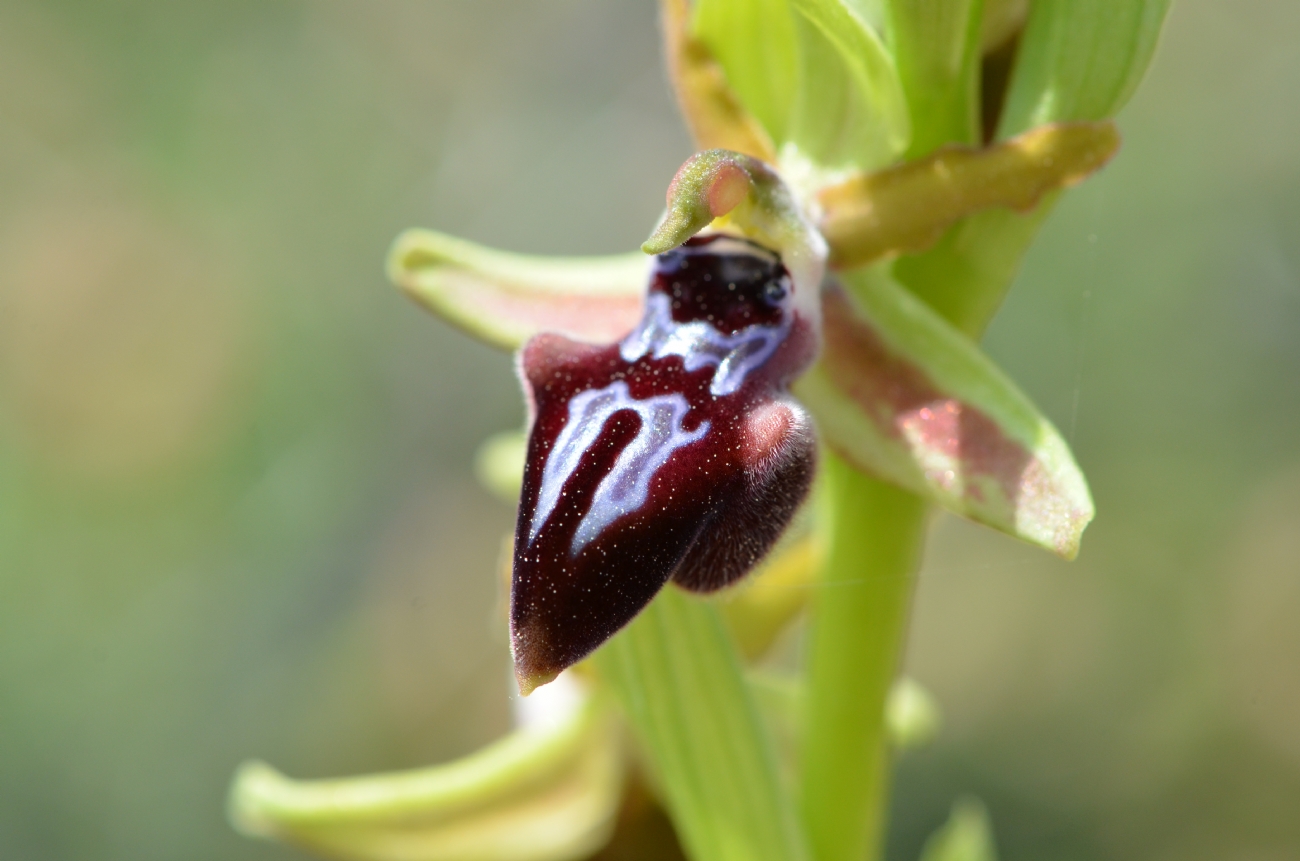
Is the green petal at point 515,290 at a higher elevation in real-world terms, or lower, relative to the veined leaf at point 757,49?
lower

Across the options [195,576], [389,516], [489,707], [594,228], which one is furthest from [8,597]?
[594,228]

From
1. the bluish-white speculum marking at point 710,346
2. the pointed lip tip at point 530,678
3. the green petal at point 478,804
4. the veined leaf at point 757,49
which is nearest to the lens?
the pointed lip tip at point 530,678

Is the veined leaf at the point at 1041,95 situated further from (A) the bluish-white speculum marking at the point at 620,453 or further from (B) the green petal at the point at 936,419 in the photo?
(A) the bluish-white speculum marking at the point at 620,453

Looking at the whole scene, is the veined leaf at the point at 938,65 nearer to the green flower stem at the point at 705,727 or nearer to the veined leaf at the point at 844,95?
the veined leaf at the point at 844,95

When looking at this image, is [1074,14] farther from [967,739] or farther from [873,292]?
[967,739]

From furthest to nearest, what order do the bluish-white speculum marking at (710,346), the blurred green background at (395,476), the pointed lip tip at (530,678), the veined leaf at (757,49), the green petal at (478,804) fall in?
1. the blurred green background at (395,476)
2. the green petal at (478,804)
3. the veined leaf at (757,49)
4. the bluish-white speculum marking at (710,346)
5. the pointed lip tip at (530,678)

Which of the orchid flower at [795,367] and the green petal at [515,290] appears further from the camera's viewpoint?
the green petal at [515,290]

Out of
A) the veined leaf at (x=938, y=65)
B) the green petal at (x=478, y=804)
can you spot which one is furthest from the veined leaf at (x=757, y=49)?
the green petal at (x=478, y=804)

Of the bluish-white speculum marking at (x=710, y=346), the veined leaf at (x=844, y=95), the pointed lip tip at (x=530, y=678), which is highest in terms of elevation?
the veined leaf at (x=844, y=95)
